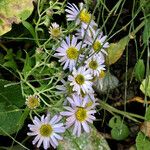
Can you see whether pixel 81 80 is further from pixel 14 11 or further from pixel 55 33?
pixel 14 11

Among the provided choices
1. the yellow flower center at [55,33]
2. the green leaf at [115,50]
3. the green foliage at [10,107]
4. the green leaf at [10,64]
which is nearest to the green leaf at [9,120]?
the green foliage at [10,107]

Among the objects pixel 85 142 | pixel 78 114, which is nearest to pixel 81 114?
pixel 78 114

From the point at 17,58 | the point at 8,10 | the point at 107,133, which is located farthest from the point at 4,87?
the point at 107,133

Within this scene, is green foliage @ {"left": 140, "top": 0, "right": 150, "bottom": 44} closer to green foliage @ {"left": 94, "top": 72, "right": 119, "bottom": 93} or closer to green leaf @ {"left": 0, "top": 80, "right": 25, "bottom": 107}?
green foliage @ {"left": 94, "top": 72, "right": 119, "bottom": 93}

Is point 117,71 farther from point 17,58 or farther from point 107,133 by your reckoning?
point 17,58

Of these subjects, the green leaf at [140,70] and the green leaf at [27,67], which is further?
the green leaf at [140,70]

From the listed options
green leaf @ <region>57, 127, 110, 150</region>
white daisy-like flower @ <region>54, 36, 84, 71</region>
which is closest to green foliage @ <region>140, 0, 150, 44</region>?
white daisy-like flower @ <region>54, 36, 84, 71</region>

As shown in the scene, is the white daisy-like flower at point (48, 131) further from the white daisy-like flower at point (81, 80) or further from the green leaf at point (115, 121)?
the green leaf at point (115, 121)
